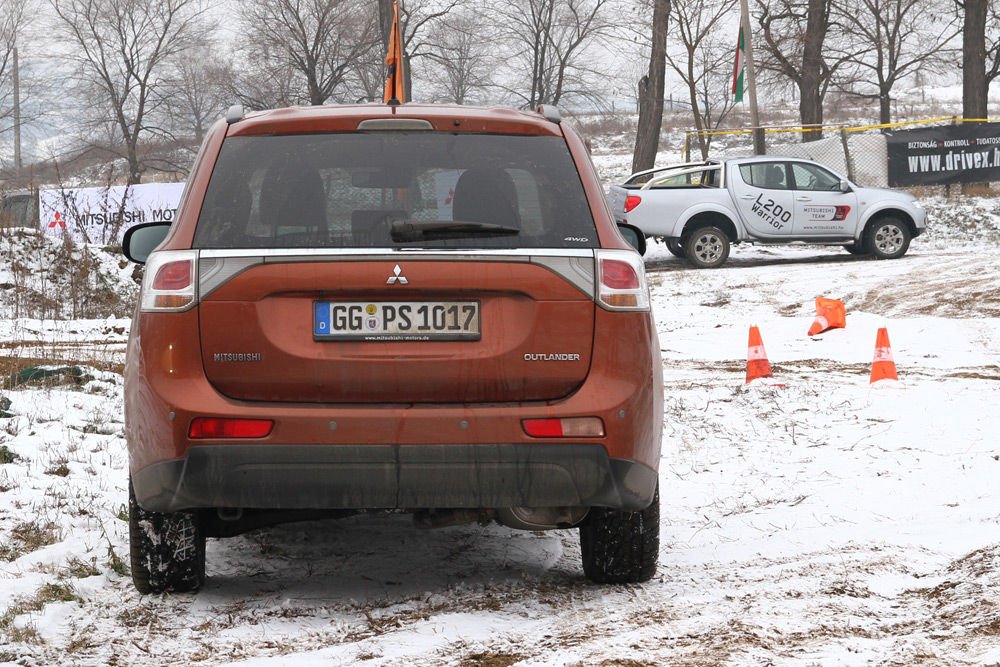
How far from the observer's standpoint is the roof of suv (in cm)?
411

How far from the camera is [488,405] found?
374 cm

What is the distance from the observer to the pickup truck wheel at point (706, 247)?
19.4 metres

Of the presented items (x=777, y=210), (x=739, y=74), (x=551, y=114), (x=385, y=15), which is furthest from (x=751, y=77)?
(x=551, y=114)

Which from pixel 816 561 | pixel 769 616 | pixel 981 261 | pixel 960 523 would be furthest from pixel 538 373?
pixel 981 261

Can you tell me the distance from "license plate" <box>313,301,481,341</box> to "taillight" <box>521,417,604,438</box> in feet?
1.06

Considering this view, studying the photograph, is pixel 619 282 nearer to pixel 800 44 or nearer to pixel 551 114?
pixel 551 114

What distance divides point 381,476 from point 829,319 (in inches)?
361

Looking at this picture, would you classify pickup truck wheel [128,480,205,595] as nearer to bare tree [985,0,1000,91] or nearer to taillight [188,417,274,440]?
taillight [188,417,274,440]

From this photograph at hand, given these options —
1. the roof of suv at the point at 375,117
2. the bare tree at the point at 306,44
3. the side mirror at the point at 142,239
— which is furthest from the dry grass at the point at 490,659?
the bare tree at the point at 306,44

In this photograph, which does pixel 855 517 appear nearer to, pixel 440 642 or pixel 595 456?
pixel 595 456

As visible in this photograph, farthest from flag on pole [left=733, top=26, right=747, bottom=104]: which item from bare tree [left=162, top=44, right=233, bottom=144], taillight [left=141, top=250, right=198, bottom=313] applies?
taillight [left=141, top=250, right=198, bottom=313]

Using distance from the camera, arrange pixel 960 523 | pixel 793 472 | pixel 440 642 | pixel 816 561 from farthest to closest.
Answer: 1. pixel 793 472
2. pixel 960 523
3. pixel 816 561
4. pixel 440 642

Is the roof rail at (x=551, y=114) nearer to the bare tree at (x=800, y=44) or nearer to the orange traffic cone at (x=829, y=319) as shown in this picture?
the orange traffic cone at (x=829, y=319)

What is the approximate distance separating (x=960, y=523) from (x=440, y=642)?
101 inches
